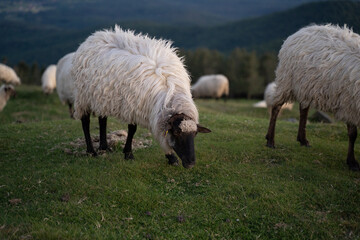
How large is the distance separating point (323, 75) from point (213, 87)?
30.2 m

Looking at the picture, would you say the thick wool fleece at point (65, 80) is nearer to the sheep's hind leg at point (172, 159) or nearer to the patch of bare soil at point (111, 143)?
the patch of bare soil at point (111, 143)

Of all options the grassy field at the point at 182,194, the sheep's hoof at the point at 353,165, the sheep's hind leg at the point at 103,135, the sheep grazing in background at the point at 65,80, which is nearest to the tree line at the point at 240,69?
the sheep grazing in background at the point at 65,80

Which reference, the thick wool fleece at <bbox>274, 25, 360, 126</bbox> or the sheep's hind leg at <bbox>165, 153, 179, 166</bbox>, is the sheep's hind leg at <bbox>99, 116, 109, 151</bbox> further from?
the thick wool fleece at <bbox>274, 25, 360, 126</bbox>

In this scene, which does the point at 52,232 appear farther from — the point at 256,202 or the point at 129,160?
the point at 256,202

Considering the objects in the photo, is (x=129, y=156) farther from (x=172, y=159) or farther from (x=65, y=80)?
(x=65, y=80)

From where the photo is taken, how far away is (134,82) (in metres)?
6.53

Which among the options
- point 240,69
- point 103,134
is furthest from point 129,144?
point 240,69

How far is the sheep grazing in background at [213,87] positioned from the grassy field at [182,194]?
28.8 meters

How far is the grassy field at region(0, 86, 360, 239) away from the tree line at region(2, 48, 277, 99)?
42.0 meters

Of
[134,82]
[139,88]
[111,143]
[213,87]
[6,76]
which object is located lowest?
[213,87]

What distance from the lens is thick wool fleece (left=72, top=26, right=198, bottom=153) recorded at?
620 cm

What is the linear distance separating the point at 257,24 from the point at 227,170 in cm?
14959

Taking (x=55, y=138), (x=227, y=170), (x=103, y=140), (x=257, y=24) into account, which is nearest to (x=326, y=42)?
(x=227, y=170)

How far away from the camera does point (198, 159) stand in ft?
23.7
